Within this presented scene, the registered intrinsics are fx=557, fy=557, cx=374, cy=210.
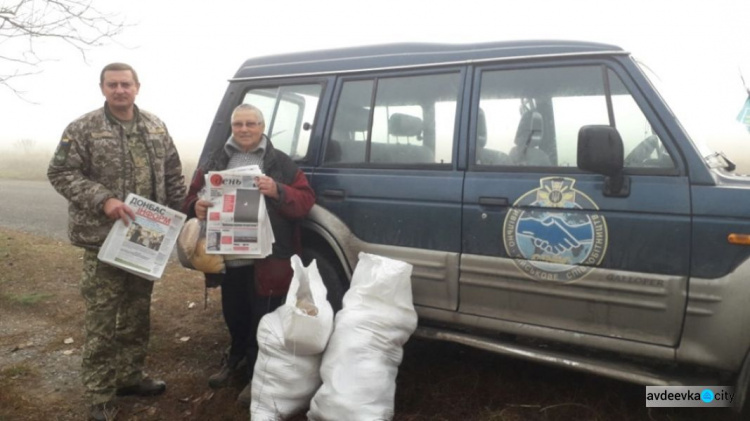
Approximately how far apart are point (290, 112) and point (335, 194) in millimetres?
796

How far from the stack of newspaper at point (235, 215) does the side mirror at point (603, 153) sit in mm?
1731

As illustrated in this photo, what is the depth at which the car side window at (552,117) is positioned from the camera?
279 centimetres

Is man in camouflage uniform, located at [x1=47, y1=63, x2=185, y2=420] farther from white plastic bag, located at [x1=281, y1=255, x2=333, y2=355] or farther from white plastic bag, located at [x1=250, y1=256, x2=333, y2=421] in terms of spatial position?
white plastic bag, located at [x1=281, y1=255, x2=333, y2=355]

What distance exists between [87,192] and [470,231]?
209 cm

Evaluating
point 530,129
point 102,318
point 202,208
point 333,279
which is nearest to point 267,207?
point 202,208

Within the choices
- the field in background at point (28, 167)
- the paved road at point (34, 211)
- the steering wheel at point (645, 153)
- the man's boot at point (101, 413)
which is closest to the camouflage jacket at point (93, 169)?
the man's boot at point (101, 413)

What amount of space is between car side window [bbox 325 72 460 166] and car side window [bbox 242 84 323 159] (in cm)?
24

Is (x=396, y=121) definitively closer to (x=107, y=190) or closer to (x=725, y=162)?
(x=107, y=190)

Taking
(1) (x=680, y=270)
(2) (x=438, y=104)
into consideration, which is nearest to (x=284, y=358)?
(2) (x=438, y=104)

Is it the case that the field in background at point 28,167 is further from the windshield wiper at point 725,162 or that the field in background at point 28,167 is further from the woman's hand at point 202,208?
the windshield wiper at point 725,162

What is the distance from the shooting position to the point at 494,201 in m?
3.01

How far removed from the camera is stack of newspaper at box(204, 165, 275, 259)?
3.18 m

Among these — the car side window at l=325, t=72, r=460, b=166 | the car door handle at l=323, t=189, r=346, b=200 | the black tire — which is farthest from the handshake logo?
the car door handle at l=323, t=189, r=346, b=200

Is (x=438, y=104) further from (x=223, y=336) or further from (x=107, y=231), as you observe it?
(x=223, y=336)
